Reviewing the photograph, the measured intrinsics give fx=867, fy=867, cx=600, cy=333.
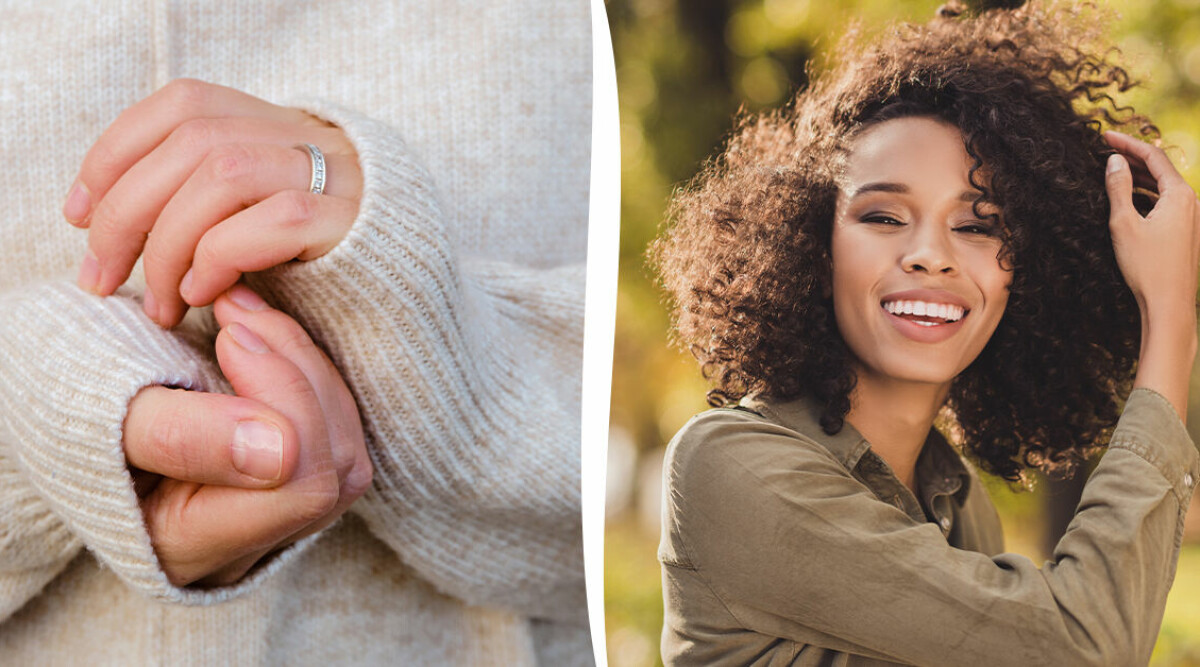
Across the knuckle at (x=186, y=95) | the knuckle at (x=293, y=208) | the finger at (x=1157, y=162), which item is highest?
the finger at (x=1157, y=162)

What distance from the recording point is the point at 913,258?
295 mm

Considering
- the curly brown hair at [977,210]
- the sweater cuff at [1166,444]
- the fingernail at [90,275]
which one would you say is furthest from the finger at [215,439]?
the sweater cuff at [1166,444]

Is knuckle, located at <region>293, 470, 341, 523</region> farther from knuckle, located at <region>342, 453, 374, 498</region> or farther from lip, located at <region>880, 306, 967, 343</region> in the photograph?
lip, located at <region>880, 306, 967, 343</region>

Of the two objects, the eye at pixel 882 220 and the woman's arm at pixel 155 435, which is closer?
the eye at pixel 882 220

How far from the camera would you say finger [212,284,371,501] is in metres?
0.47

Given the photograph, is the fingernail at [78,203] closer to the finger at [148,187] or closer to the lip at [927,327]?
the finger at [148,187]

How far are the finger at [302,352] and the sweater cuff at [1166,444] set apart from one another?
37 centimetres

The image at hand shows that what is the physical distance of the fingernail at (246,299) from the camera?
1.55 feet

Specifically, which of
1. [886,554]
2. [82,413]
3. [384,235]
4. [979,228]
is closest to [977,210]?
[979,228]

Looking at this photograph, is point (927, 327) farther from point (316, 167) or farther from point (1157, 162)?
point (316, 167)

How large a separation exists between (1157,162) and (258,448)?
38 centimetres

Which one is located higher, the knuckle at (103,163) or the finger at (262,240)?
the knuckle at (103,163)

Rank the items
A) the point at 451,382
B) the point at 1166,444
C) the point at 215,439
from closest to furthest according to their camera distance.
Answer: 1. the point at 1166,444
2. the point at 215,439
3. the point at 451,382

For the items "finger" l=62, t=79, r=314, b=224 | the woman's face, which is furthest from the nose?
"finger" l=62, t=79, r=314, b=224
